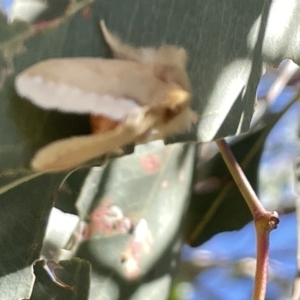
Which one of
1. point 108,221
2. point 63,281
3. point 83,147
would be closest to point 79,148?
point 83,147

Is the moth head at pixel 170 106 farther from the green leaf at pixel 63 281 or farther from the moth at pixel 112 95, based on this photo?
the green leaf at pixel 63 281

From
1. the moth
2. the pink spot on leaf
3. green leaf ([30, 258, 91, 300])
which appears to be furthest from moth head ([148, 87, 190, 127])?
the pink spot on leaf

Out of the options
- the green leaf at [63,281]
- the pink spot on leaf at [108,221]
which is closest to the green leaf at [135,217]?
the pink spot on leaf at [108,221]

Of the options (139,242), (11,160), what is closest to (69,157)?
(11,160)

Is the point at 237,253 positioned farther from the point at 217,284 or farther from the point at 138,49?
the point at 138,49

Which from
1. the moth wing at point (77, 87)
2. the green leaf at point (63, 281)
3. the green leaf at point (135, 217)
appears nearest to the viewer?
the moth wing at point (77, 87)

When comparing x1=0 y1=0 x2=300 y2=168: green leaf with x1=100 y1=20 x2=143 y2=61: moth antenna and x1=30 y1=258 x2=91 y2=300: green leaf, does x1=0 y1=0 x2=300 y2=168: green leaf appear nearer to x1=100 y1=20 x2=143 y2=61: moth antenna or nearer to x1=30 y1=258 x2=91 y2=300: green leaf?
x1=100 y1=20 x2=143 y2=61: moth antenna

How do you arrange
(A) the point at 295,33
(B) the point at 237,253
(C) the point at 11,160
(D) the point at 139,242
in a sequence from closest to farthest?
(C) the point at 11,160, (A) the point at 295,33, (D) the point at 139,242, (B) the point at 237,253

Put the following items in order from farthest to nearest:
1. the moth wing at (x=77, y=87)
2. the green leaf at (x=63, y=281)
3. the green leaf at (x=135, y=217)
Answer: the green leaf at (x=135, y=217) < the green leaf at (x=63, y=281) < the moth wing at (x=77, y=87)
